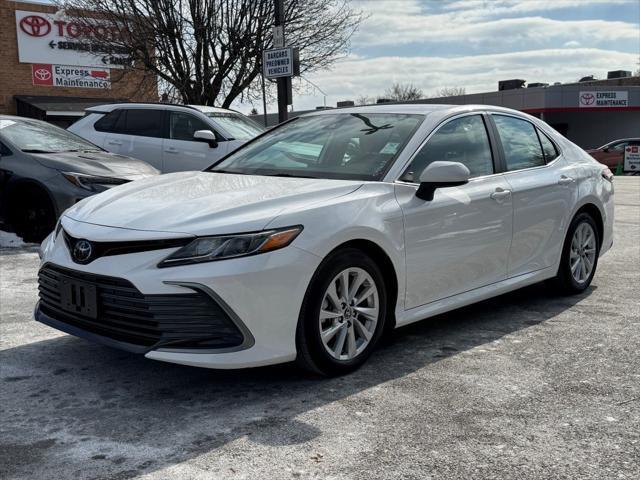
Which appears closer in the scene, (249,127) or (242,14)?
(249,127)

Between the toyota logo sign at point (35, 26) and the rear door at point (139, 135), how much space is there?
18960mm

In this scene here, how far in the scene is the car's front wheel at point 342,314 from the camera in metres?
3.69

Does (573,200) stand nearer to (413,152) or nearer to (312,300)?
(413,152)

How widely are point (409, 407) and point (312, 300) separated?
0.71 metres

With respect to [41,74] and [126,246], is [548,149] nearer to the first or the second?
[126,246]

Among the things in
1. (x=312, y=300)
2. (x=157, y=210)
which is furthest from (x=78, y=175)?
(x=312, y=300)

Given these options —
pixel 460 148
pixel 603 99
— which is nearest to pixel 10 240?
pixel 460 148

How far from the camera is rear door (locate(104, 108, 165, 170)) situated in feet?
36.9

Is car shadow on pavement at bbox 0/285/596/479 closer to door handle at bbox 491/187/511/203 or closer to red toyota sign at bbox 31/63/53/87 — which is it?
door handle at bbox 491/187/511/203

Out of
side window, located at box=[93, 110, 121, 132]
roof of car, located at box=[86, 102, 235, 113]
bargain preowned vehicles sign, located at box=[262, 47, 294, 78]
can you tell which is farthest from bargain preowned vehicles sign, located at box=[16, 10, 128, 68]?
side window, located at box=[93, 110, 121, 132]

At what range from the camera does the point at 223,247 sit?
11.4ft

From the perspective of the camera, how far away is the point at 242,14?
60.2ft

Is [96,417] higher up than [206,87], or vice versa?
[206,87]

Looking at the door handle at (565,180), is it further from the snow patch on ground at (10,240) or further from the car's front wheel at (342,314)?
the snow patch on ground at (10,240)
